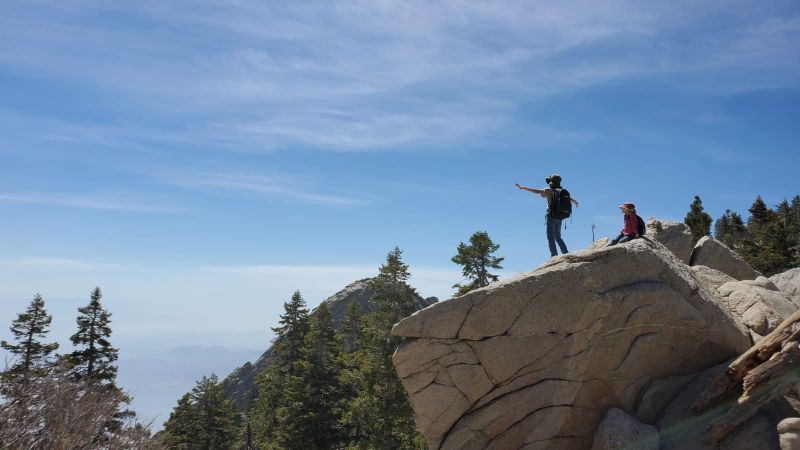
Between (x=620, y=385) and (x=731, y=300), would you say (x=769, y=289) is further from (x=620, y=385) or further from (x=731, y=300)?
(x=620, y=385)

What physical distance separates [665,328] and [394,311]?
22972 millimetres

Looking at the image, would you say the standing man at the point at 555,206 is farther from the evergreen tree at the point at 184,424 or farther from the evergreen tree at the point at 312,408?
the evergreen tree at the point at 184,424

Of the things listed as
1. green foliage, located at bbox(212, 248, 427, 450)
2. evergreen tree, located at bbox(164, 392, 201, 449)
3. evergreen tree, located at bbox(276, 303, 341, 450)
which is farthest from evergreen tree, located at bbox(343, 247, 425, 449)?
evergreen tree, located at bbox(164, 392, 201, 449)

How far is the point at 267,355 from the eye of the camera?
99688mm

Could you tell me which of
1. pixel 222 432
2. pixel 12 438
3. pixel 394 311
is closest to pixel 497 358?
pixel 12 438

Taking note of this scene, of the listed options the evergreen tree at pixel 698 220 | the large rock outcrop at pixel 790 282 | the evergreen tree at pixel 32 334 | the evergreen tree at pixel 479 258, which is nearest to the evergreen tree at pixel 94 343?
the evergreen tree at pixel 32 334

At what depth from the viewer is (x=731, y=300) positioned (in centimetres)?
2109

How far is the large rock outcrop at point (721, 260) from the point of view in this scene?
2661 centimetres

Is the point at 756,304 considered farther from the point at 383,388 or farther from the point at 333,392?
the point at 333,392

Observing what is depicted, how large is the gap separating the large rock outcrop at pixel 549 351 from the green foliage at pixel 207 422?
30.9 m

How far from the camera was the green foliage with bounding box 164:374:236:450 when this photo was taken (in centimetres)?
4275

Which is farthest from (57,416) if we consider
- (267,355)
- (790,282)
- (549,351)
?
(267,355)

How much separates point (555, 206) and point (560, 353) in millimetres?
5182

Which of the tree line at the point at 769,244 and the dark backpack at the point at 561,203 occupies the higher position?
the tree line at the point at 769,244
